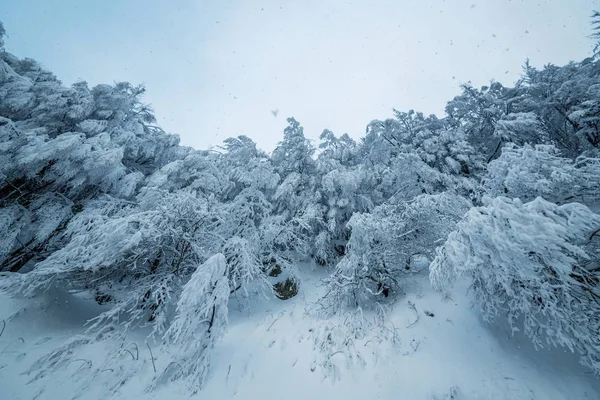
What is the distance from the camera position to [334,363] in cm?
521

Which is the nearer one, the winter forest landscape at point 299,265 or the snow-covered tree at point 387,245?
the winter forest landscape at point 299,265

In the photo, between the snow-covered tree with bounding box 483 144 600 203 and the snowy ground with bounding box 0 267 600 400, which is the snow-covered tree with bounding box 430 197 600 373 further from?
the snow-covered tree with bounding box 483 144 600 203

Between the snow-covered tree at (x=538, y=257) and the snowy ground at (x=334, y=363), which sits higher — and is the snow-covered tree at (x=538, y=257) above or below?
above

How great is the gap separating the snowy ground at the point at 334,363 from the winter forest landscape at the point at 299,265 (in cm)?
4

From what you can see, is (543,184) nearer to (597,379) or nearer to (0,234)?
(597,379)

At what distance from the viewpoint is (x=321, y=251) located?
1078 cm

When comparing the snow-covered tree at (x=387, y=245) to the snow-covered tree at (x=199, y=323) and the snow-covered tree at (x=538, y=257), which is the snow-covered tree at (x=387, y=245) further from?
the snow-covered tree at (x=199, y=323)

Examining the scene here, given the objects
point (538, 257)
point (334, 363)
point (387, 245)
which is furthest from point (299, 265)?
point (538, 257)

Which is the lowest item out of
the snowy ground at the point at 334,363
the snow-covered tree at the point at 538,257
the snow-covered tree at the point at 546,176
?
the snowy ground at the point at 334,363

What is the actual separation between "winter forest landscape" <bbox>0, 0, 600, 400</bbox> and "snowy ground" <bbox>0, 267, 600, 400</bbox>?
4 centimetres

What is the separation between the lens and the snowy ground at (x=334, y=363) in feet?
14.2

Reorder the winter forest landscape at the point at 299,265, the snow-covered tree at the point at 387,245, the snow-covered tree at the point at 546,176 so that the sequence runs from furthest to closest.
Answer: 1. the snow-covered tree at the point at 387,245
2. the snow-covered tree at the point at 546,176
3. the winter forest landscape at the point at 299,265

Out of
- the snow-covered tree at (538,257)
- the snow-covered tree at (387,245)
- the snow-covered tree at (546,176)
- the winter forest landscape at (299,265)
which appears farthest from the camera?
the snow-covered tree at (387,245)

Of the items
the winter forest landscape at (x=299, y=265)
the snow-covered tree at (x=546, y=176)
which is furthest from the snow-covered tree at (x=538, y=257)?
the snow-covered tree at (x=546, y=176)
